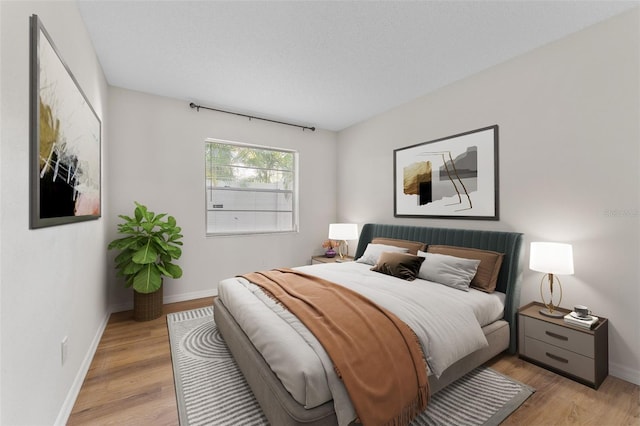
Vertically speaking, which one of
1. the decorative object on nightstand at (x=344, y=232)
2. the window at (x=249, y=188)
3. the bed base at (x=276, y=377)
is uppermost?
the window at (x=249, y=188)

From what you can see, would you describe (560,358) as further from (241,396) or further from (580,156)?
(241,396)

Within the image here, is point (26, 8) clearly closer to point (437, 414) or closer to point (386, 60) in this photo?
point (386, 60)

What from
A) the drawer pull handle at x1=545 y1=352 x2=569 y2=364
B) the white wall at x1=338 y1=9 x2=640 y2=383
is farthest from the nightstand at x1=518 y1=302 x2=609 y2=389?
the white wall at x1=338 y1=9 x2=640 y2=383

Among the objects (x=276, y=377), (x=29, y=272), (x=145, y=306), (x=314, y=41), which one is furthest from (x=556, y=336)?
(x=145, y=306)

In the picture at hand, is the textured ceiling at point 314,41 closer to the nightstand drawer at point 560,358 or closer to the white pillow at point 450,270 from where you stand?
the white pillow at point 450,270

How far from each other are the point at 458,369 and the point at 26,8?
10.1 ft

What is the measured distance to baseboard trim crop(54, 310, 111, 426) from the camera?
1.62 m

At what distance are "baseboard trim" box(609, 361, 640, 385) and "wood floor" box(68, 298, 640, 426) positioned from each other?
5 centimetres

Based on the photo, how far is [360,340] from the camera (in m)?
1.56

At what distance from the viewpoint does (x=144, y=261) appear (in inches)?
117

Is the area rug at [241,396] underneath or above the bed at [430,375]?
underneath

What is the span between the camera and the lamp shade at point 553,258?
2121 millimetres

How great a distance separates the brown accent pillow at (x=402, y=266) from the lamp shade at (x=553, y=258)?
96 centimetres

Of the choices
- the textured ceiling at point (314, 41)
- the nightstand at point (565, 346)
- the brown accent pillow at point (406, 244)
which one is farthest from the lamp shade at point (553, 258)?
the textured ceiling at point (314, 41)
